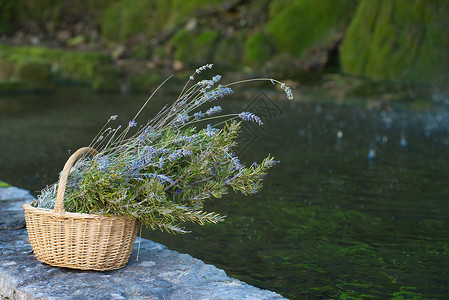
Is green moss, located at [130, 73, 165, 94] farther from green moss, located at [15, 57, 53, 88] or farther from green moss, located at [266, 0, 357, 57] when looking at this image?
green moss, located at [266, 0, 357, 57]

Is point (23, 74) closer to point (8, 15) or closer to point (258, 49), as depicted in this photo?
point (258, 49)

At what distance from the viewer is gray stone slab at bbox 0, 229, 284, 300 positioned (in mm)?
3543

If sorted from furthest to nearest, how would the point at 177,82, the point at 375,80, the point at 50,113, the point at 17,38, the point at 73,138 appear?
1. the point at 17,38
2. the point at 177,82
3. the point at 375,80
4. the point at 50,113
5. the point at 73,138

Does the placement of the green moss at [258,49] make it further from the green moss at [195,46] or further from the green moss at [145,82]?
the green moss at [145,82]

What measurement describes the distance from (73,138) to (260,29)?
15053 millimetres

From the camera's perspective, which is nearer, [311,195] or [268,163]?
[268,163]

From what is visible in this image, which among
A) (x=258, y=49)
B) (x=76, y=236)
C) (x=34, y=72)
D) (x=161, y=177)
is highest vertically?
(x=258, y=49)

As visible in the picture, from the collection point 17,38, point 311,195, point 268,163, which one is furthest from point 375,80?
point 17,38

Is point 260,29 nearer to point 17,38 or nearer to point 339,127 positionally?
point 339,127

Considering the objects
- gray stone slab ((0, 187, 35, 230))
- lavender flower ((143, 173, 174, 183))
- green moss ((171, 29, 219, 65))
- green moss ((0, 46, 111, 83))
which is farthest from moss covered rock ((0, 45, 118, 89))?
lavender flower ((143, 173, 174, 183))

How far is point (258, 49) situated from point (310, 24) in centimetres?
247

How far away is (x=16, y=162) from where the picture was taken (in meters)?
9.59

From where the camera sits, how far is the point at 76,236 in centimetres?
370

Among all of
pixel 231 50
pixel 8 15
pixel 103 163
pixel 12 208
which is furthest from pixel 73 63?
pixel 103 163
